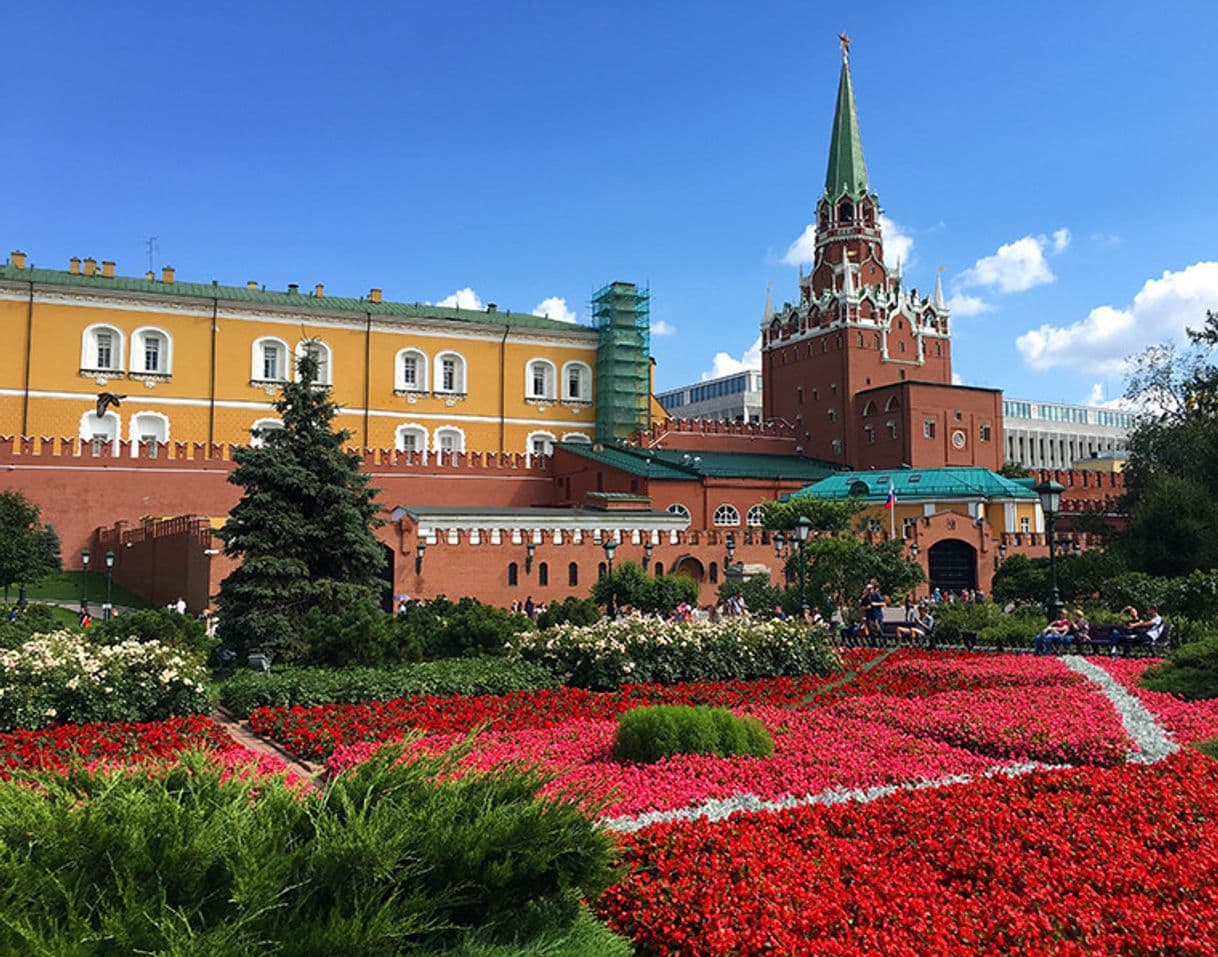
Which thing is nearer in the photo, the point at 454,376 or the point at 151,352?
the point at 151,352

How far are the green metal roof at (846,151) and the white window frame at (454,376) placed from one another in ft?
66.4

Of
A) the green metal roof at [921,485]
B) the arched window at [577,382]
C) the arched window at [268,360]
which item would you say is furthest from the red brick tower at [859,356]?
the arched window at [268,360]

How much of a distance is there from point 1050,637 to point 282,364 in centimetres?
3560

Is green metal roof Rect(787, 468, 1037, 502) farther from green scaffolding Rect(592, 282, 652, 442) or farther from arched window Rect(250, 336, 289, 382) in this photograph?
arched window Rect(250, 336, 289, 382)

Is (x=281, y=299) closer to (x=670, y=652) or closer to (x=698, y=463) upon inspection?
(x=698, y=463)

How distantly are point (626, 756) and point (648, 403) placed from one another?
42.5m

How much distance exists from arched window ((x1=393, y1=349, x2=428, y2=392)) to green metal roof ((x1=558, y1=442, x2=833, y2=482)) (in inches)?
298

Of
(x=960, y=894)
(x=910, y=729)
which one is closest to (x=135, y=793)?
(x=960, y=894)

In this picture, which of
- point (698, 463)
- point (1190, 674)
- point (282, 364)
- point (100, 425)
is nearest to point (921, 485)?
point (698, 463)

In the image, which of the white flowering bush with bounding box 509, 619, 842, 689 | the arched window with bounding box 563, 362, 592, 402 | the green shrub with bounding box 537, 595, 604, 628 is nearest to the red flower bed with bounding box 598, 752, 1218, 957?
the white flowering bush with bounding box 509, 619, 842, 689

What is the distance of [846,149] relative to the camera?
51.7 m

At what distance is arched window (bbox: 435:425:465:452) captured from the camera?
47.0 meters

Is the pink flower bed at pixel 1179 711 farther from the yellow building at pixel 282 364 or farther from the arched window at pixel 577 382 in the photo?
the arched window at pixel 577 382

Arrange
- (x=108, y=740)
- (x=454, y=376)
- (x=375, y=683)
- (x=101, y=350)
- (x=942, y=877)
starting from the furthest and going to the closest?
(x=454, y=376) < (x=101, y=350) < (x=375, y=683) < (x=108, y=740) < (x=942, y=877)
